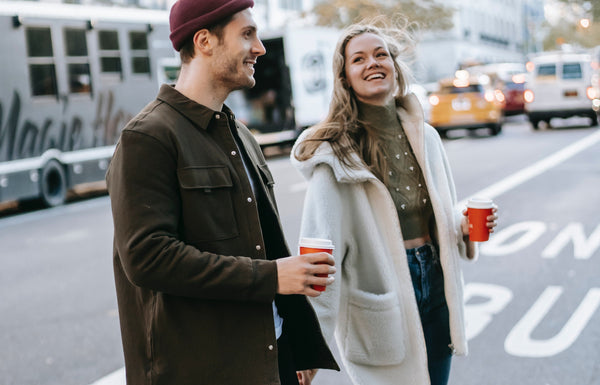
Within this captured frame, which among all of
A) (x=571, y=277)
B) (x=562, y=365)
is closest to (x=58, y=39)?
(x=571, y=277)

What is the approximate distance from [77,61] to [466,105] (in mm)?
11355

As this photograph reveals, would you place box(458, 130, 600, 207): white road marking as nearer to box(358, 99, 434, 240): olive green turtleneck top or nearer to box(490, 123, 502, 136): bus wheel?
box(490, 123, 502, 136): bus wheel

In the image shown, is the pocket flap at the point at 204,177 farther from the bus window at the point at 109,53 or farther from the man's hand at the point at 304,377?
the bus window at the point at 109,53

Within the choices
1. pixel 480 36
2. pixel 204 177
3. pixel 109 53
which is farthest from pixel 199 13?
pixel 480 36

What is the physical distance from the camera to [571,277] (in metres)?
6.59

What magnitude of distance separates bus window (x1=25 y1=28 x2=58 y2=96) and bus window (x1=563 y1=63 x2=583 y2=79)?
15.0m

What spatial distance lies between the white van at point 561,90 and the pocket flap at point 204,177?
20794 mm

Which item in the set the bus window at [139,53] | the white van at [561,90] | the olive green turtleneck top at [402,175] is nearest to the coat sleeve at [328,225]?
the olive green turtleneck top at [402,175]

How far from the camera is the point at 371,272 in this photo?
9.57 ft

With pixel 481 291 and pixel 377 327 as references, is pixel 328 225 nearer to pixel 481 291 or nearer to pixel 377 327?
pixel 377 327

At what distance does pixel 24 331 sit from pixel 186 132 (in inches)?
174

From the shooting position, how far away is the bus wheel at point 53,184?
12.3 meters

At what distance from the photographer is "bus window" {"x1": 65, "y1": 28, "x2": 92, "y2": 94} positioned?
13.1 m

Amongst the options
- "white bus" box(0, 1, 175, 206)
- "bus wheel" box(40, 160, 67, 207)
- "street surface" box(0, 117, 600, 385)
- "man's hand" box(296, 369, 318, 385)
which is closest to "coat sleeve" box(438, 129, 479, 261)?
"man's hand" box(296, 369, 318, 385)
